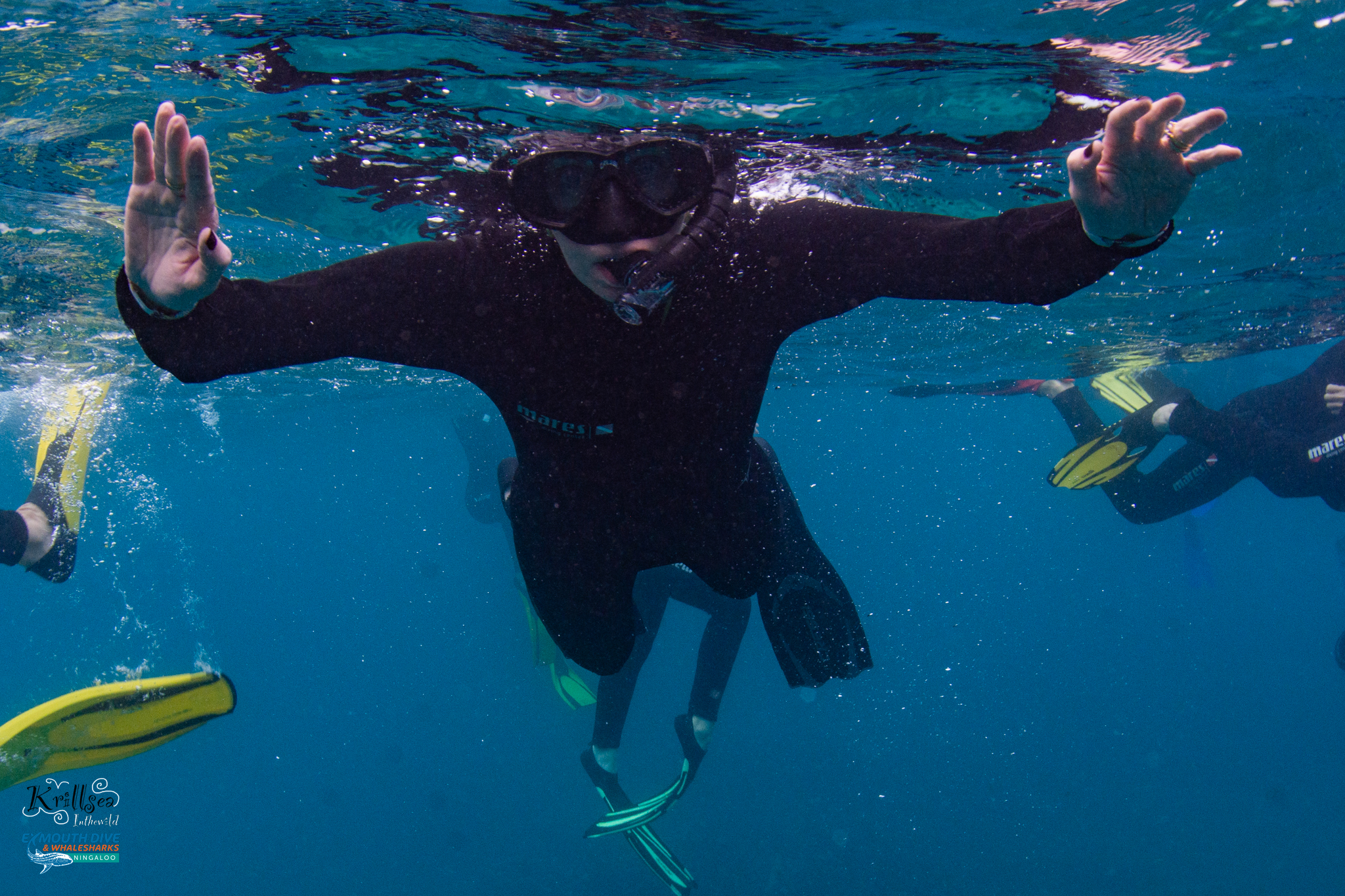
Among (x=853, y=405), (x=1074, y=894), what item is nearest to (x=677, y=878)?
(x=1074, y=894)

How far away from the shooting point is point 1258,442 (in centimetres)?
1017

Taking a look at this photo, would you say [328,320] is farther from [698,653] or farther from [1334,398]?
[1334,398]

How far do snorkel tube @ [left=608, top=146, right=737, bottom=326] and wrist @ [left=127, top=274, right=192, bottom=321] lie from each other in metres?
1.45

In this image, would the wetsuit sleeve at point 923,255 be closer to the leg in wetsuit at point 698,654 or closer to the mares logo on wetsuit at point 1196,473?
the leg in wetsuit at point 698,654

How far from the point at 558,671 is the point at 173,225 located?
1028 cm

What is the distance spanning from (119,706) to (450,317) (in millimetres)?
7311

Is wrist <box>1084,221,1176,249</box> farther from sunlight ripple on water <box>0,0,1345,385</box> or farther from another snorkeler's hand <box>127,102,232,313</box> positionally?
sunlight ripple on water <box>0,0,1345,385</box>

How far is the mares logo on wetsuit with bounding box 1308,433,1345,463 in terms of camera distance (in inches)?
384

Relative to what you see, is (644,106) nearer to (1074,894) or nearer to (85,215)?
(85,215)

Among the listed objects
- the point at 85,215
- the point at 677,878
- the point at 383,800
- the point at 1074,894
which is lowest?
the point at 383,800

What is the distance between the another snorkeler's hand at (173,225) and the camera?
2176mm

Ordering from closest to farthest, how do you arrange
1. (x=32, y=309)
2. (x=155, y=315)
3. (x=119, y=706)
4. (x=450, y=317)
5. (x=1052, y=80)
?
(x=155, y=315) → (x=450, y=317) → (x=1052, y=80) → (x=119, y=706) → (x=32, y=309)

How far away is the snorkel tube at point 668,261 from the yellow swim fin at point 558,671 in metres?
8.97

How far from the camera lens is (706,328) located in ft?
9.83
